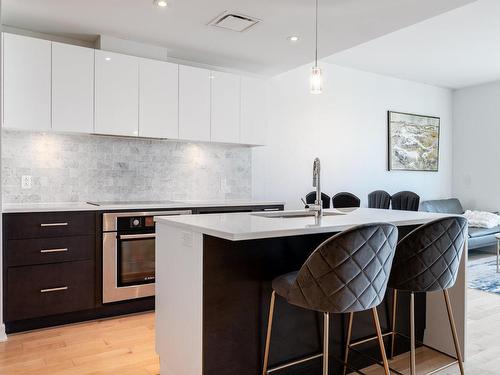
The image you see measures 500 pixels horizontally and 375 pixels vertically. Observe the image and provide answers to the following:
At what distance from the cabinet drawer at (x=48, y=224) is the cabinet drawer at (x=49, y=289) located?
0.81ft

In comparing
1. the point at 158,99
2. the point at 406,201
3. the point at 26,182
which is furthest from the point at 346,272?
the point at 406,201

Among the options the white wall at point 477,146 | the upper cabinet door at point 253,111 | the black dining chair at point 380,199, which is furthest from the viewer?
the white wall at point 477,146

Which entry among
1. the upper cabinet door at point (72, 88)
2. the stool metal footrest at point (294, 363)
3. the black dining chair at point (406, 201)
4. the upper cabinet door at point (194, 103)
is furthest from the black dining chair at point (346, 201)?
the upper cabinet door at point (72, 88)

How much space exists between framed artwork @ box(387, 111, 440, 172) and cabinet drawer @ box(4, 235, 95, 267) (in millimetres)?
4649

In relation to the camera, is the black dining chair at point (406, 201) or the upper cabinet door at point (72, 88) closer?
the upper cabinet door at point (72, 88)

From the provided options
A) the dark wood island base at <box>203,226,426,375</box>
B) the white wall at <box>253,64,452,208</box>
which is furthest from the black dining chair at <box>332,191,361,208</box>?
the dark wood island base at <box>203,226,426,375</box>

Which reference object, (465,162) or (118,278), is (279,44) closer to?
(118,278)

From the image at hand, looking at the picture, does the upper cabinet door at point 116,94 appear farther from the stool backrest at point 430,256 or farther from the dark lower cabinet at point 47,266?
the stool backrest at point 430,256

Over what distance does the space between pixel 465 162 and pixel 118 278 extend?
6.25 metres

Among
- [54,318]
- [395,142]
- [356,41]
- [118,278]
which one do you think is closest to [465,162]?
[395,142]

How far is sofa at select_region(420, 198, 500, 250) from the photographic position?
5688 millimetres

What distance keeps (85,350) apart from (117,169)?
1.78 m

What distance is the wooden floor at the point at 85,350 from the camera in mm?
2404

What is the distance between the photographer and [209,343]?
185 centimetres
